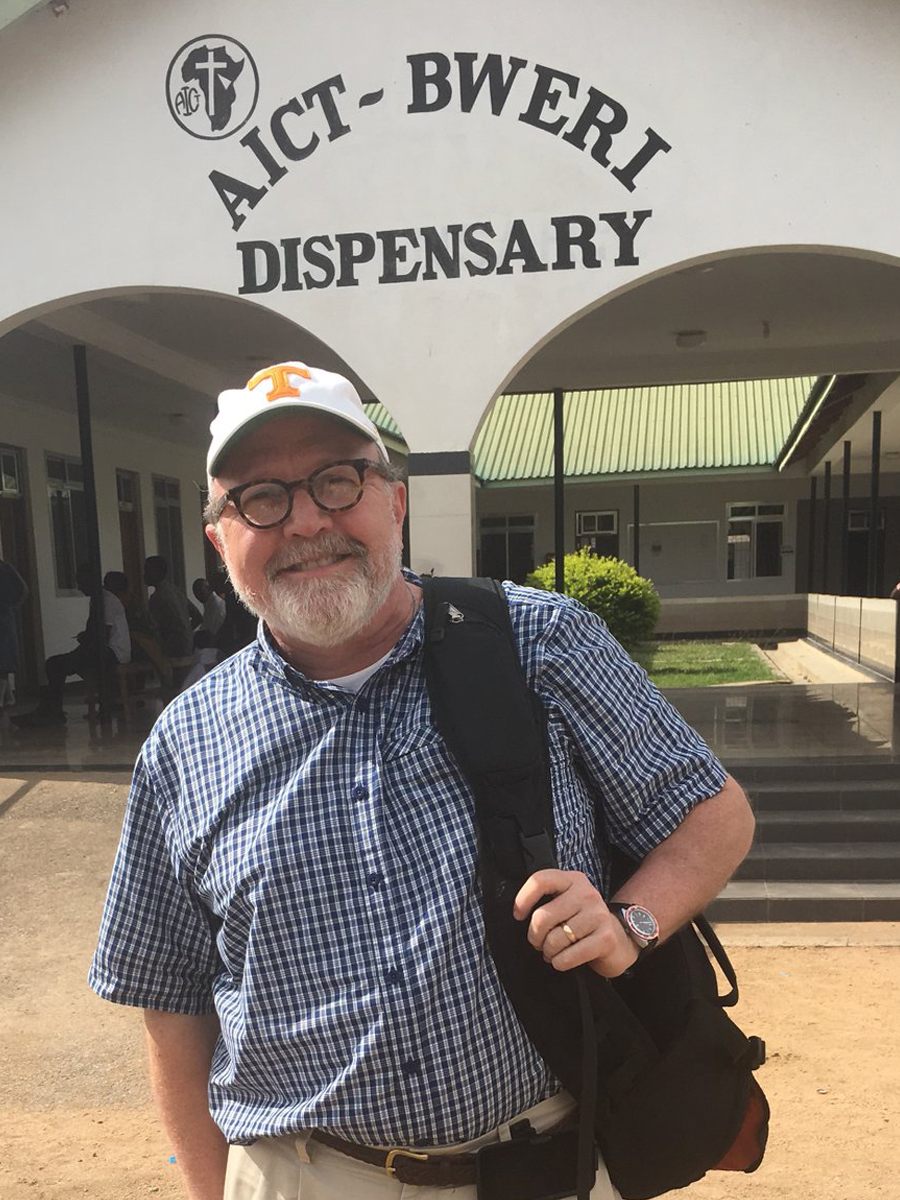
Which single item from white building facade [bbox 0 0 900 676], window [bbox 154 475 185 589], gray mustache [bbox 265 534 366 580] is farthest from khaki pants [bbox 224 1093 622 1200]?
window [bbox 154 475 185 589]

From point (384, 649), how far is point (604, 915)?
56 centimetres

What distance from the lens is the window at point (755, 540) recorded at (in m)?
22.7

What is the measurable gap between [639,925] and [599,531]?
72.4 feet

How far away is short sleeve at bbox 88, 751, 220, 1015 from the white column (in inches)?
193

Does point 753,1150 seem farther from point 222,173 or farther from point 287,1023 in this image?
point 222,173

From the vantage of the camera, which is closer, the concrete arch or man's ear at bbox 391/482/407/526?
man's ear at bbox 391/482/407/526

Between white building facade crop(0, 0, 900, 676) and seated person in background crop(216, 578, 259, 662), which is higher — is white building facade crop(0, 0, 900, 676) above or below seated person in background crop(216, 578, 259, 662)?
A: above

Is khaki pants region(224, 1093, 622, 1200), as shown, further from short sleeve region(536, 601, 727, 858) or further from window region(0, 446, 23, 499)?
window region(0, 446, 23, 499)

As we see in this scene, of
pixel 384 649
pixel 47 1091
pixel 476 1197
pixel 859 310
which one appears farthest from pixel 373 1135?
pixel 859 310

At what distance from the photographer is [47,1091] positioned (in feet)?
12.3

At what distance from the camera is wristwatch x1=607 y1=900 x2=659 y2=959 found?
4.49ft

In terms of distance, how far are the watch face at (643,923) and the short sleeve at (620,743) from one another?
0.40ft

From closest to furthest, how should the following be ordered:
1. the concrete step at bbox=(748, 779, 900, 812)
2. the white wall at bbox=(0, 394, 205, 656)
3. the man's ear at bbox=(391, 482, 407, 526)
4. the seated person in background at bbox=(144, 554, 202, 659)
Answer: the man's ear at bbox=(391, 482, 407, 526) → the concrete step at bbox=(748, 779, 900, 812) → the seated person in background at bbox=(144, 554, 202, 659) → the white wall at bbox=(0, 394, 205, 656)

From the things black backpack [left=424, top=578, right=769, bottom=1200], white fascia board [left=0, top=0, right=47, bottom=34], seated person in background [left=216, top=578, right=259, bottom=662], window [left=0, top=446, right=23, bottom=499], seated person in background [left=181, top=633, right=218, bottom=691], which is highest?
white fascia board [left=0, top=0, right=47, bottom=34]
